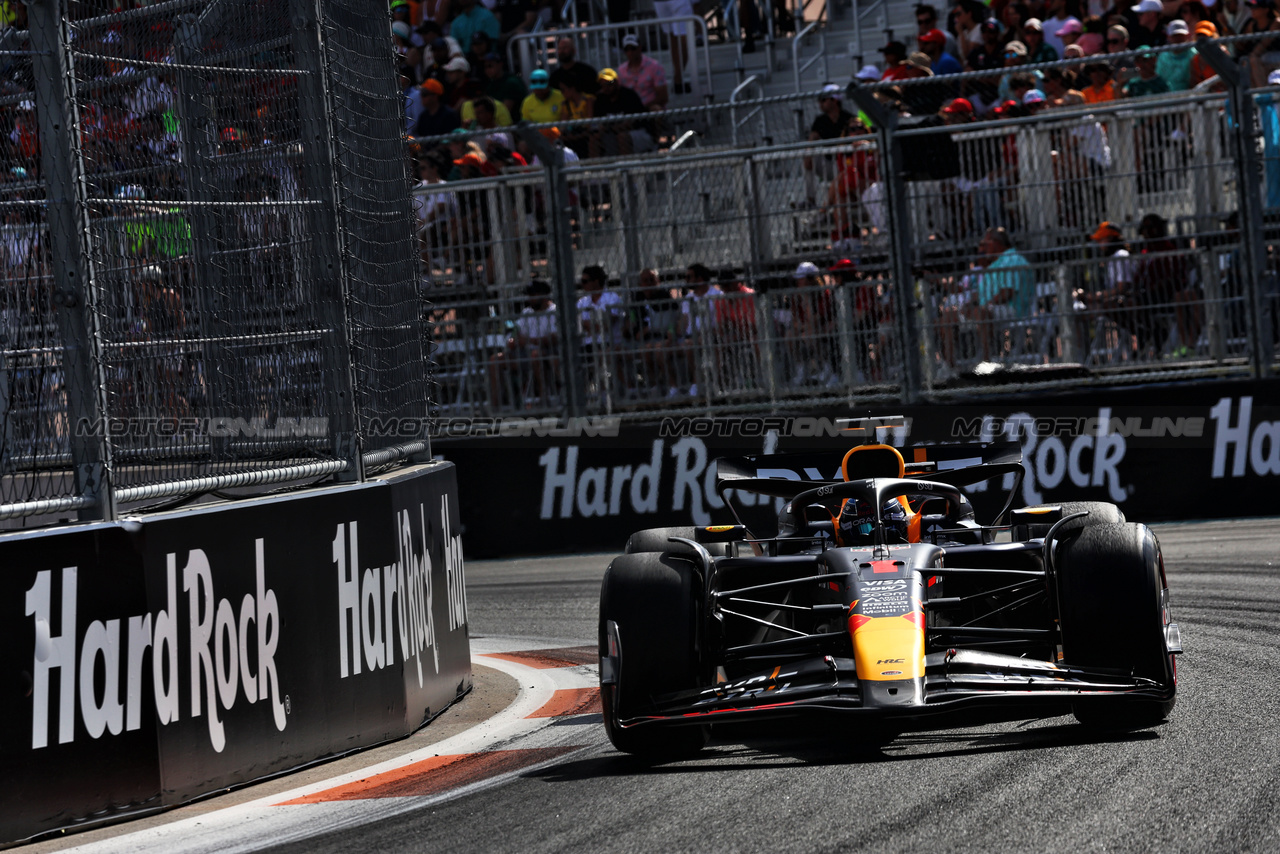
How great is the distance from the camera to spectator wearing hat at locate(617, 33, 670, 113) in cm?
1759

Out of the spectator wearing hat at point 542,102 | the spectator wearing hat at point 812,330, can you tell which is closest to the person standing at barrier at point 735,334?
the spectator wearing hat at point 812,330

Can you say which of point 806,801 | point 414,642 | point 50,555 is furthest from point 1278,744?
point 50,555

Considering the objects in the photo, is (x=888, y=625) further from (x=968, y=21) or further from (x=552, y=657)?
(x=968, y=21)

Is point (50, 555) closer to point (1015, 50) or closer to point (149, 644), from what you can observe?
point (149, 644)

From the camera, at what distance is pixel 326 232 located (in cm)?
666

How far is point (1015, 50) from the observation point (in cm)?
1484

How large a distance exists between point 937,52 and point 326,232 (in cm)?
1091

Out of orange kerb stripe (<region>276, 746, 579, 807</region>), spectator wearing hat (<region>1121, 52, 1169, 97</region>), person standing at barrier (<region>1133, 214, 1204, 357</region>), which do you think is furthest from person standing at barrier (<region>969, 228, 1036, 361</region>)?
orange kerb stripe (<region>276, 746, 579, 807</region>)

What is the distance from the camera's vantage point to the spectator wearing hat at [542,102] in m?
17.3

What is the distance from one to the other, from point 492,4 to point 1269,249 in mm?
12446

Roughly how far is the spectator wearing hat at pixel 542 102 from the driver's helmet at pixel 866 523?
11.6m

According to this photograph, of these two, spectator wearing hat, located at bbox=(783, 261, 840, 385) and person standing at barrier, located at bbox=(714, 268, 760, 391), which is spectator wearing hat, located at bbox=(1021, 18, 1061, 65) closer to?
spectator wearing hat, located at bbox=(783, 261, 840, 385)


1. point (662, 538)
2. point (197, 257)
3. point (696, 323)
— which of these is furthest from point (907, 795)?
point (696, 323)

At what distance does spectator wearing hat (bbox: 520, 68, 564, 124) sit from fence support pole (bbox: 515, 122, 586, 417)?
4835 millimetres
